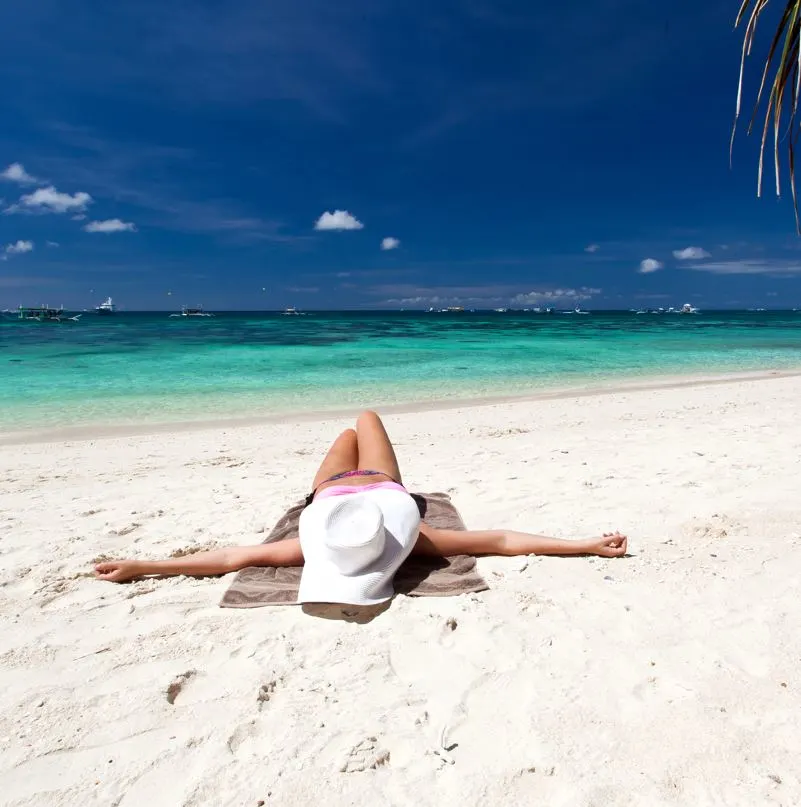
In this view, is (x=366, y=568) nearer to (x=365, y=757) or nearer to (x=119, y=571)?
(x=365, y=757)

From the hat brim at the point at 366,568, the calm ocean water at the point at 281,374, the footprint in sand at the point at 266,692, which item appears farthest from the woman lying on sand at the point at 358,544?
the calm ocean water at the point at 281,374

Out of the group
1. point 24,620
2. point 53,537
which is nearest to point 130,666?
point 24,620

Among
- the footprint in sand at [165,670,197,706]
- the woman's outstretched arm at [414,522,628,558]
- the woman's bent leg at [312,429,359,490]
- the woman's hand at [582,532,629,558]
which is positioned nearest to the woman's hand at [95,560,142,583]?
the footprint in sand at [165,670,197,706]

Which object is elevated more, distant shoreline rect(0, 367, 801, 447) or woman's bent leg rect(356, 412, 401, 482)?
woman's bent leg rect(356, 412, 401, 482)

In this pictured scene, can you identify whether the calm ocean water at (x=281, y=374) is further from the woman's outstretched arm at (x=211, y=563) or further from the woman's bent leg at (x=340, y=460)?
the woman's outstretched arm at (x=211, y=563)

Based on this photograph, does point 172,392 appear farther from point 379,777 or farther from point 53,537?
point 379,777

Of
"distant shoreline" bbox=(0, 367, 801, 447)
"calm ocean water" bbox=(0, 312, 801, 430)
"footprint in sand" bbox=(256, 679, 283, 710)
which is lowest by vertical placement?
"footprint in sand" bbox=(256, 679, 283, 710)

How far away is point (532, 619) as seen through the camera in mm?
2877

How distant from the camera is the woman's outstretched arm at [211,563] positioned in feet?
11.3

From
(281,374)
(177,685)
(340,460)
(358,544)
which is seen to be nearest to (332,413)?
(340,460)

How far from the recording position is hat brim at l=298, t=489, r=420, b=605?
2.92 meters

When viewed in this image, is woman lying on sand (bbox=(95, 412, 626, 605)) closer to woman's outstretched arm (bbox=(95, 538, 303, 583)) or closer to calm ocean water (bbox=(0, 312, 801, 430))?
woman's outstretched arm (bbox=(95, 538, 303, 583))

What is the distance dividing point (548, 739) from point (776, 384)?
50.0 ft

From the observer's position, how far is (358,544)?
2.80m
